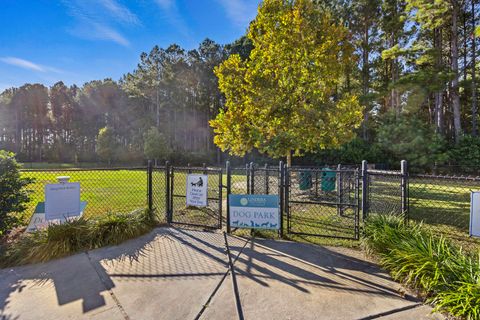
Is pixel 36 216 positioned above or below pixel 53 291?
above

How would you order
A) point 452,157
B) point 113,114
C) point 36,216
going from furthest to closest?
point 113,114 → point 452,157 → point 36,216

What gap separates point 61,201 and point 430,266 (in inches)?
227

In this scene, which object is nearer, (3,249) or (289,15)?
(3,249)

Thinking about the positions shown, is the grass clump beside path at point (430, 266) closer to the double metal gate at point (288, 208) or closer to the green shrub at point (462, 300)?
the green shrub at point (462, 300)

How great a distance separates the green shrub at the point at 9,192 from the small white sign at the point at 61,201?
0.40 metres

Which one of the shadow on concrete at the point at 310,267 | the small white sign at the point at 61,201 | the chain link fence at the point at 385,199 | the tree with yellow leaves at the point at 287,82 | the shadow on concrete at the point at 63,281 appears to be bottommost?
the shadow on concrete at the point at 63,281

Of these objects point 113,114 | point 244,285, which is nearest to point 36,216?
point 244,285

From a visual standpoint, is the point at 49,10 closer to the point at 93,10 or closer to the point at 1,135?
the point at 93,10

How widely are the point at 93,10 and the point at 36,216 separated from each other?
239 inches

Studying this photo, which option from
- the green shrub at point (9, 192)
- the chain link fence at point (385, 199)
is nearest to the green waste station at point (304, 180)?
the chain link fence at point (385, 199)

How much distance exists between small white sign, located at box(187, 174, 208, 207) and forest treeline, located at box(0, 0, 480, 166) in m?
11.0

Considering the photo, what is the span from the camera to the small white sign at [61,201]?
435 centimetres

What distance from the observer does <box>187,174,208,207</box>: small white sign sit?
5129mm

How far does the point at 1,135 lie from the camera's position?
42.3 meters
